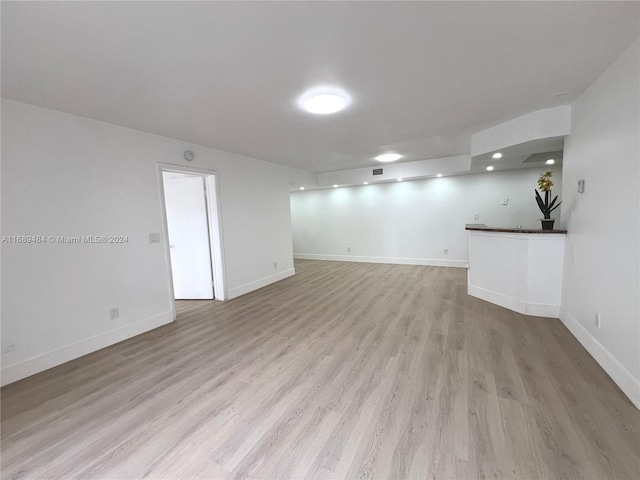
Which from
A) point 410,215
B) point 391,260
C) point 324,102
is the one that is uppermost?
point 324,102

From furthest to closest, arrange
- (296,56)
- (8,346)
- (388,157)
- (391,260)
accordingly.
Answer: (391,260) → (388,157) → (8,346) → (296,56)

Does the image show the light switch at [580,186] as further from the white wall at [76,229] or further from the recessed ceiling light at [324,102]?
the white wall at [76,229]

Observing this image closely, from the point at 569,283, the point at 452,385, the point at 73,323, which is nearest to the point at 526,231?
the point at 569,283

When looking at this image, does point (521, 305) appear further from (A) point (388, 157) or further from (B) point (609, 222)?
(A) point (388, 157)

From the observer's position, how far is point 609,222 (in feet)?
6.95

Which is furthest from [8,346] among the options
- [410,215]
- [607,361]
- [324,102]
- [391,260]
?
[410,215]

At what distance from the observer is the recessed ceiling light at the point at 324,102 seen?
2.32 m

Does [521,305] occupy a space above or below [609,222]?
below

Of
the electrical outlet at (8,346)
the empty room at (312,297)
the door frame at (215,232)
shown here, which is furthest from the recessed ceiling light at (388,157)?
the electrical outlet at (8,346)

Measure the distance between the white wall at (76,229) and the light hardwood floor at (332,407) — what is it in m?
0.31

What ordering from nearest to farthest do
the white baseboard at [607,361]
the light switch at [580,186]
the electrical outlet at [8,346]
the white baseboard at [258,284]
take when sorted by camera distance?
the white baseboard at [607,361] < the electrical outlet at [8,346] < the light switch at [580,186] < the white baseboard at [258,284]

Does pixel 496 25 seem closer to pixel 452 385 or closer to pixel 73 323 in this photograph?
pixel 452 385

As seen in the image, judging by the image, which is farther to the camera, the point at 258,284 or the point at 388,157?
the point at 388,157

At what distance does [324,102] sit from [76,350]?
3564mm
